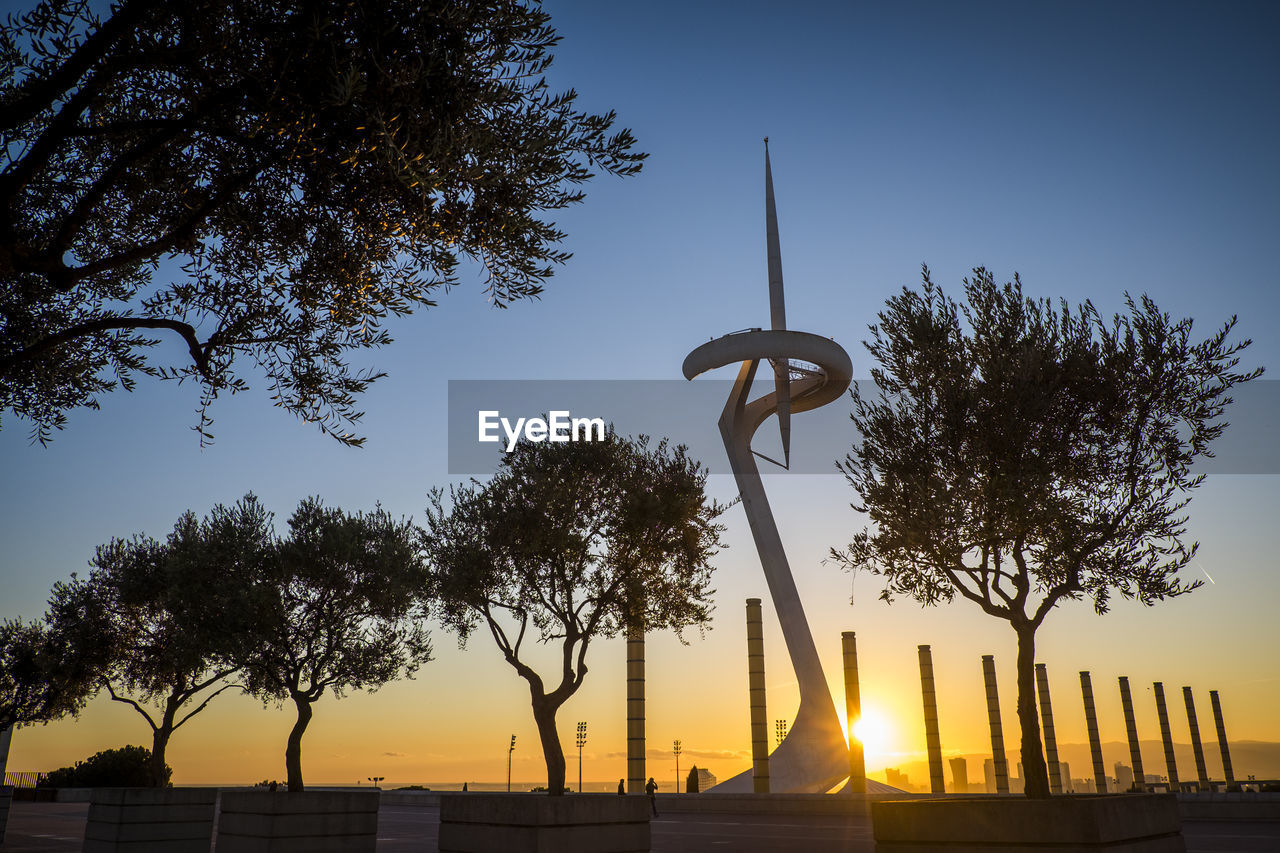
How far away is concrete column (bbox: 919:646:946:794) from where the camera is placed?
55906 millimetres

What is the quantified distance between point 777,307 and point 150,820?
42.6m

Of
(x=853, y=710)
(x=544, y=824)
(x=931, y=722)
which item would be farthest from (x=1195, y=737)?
(x=544, y=824)

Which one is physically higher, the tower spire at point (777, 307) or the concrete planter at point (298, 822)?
the tower spire at point (777, 307)

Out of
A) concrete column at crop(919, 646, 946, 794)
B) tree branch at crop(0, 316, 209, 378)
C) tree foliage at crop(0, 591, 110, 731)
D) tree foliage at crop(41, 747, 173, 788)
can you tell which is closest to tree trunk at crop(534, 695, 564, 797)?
tree branch at crop(0, 316, 209, 378)

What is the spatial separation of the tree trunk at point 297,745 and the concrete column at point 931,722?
45131 mm

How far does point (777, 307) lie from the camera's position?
54.5m

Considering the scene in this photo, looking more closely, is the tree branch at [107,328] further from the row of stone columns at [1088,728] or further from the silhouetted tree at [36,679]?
the row of stone columns at [1088,728]

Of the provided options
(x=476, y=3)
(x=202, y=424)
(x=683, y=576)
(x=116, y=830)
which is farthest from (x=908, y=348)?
(x=116, y=830)

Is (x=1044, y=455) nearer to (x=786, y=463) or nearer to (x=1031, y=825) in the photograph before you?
(x=1031, y=825)

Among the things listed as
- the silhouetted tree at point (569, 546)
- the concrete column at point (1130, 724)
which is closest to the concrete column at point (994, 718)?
the concrete column at point (1130, 724)

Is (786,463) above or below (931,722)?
above

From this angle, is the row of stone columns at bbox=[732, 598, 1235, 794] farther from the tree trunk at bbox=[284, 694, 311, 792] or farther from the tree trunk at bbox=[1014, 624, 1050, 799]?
the tree trunk at bbox=[284, 694, 311, 792]

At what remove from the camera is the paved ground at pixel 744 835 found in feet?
73.0

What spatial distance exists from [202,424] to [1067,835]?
12.8 m
